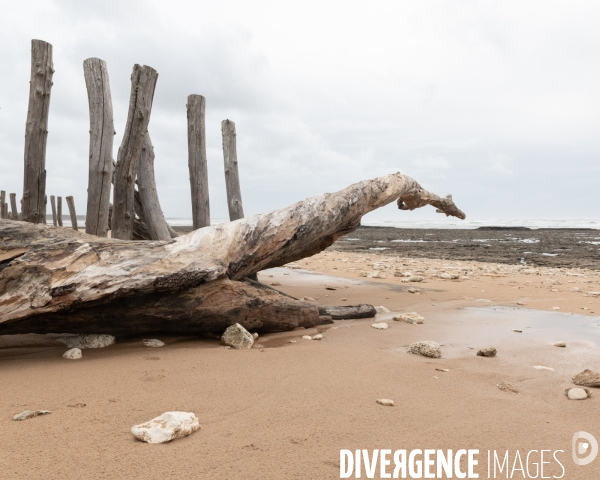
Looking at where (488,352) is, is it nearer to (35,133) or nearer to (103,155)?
(103,155)

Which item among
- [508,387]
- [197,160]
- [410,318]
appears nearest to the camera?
[508,387]

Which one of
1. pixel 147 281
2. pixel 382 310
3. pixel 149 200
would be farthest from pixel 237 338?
pixel 149 200

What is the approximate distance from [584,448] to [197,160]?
5918 mm

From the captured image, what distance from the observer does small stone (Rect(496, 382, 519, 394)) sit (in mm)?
2516

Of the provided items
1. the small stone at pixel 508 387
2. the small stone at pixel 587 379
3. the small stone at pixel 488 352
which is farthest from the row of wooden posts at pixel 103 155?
the small stone at pixel 587 379

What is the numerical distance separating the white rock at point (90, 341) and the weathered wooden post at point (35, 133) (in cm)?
241

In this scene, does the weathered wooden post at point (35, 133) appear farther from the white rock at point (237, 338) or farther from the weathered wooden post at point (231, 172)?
the white rock at point (237, 338)

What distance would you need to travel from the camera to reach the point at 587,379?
2596 millimetres

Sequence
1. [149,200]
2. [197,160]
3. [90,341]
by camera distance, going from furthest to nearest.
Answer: [197,160] < [149,200] < [90,341]

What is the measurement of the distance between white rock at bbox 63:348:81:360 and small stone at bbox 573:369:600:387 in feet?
10.5

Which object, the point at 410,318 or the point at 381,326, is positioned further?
the point at 410,318

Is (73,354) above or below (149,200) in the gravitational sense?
below

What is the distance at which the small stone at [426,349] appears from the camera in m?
3.19

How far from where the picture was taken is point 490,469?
1.68m
